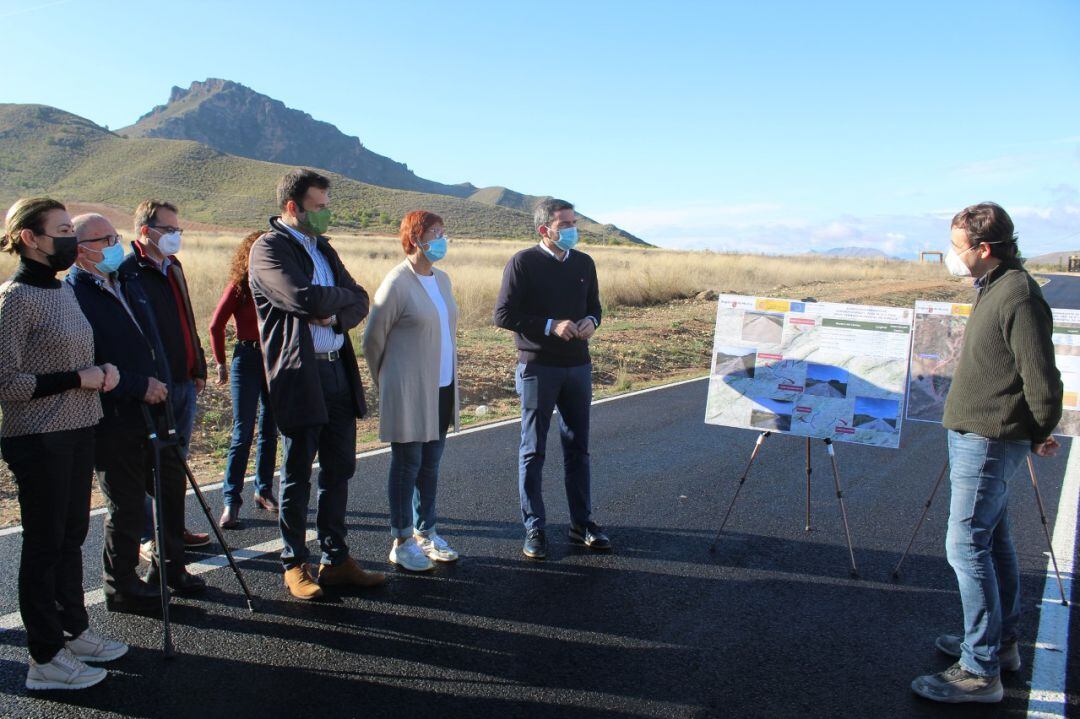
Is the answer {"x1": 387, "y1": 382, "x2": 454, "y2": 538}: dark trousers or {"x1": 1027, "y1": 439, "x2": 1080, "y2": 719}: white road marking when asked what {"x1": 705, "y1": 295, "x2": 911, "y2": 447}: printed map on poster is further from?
{"x1": 387, "y1": 382, "x2": 454, "y2": 538}: dark trousers

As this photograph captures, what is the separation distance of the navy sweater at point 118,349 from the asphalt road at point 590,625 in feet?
3.64

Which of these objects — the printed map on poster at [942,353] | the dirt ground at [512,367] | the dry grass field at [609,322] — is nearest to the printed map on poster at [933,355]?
the printed map on poster at [942,353]

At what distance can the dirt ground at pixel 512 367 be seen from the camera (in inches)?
311

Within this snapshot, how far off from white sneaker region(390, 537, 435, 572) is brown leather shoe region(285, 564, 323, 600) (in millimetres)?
575

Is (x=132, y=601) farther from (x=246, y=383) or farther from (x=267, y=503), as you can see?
(x=246, y=383)

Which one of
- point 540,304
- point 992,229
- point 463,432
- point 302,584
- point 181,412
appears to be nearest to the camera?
point 992,229

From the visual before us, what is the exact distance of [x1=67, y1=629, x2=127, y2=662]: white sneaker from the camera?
3.61 meters

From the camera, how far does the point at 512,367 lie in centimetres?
1262

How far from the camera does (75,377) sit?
347 cm

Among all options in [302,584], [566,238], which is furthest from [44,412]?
[566,238]

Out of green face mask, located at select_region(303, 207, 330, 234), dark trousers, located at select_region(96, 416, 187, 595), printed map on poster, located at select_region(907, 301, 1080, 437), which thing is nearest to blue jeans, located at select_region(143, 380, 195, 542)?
dark trousers, located at select_region(96, 416, 187, 595)

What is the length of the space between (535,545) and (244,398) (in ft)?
7.87

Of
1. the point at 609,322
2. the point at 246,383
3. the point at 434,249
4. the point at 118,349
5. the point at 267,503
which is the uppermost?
the point at 434,249

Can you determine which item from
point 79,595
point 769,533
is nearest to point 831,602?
point 769,533
